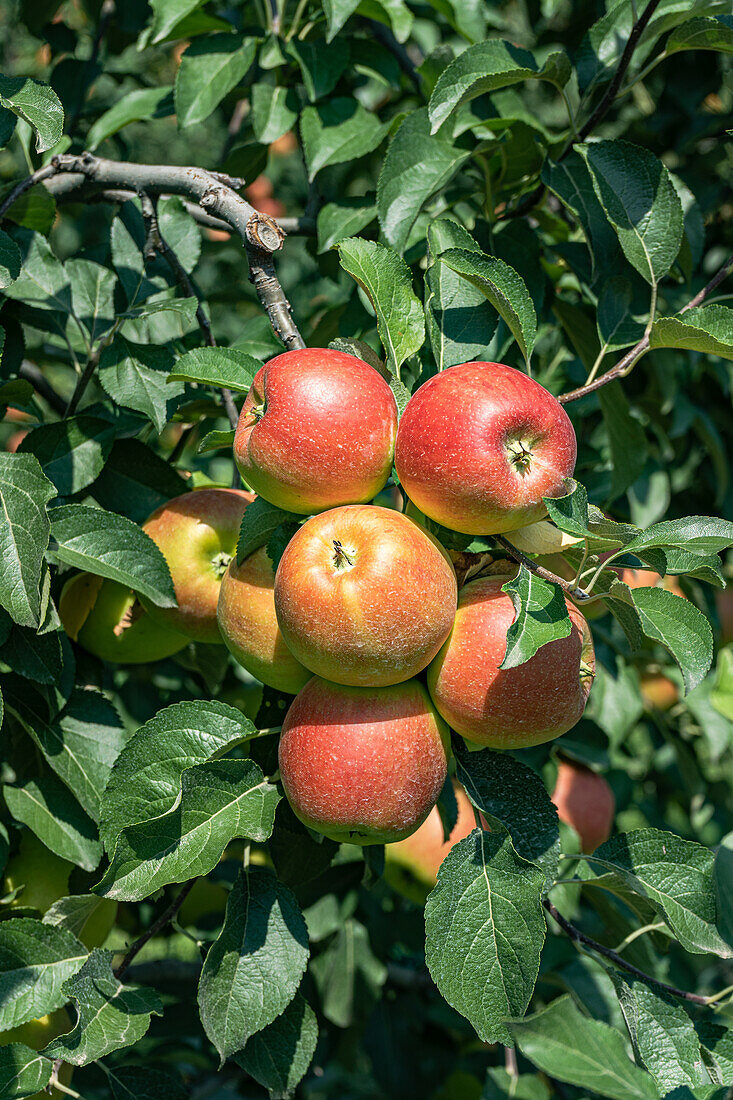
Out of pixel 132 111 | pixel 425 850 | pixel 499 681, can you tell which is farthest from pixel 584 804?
pixel 132 111

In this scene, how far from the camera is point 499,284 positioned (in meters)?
0.88

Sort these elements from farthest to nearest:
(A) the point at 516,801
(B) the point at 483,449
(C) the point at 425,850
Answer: (C) the point at 425,850 → (A) the point at 516,801 → (B) the point at 483,449

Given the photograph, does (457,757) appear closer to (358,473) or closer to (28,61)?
(358,473)

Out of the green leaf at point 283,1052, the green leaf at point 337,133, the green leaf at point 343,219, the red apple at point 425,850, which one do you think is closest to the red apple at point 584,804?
the red apple at point 425,850

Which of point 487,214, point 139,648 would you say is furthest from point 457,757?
point 487,214

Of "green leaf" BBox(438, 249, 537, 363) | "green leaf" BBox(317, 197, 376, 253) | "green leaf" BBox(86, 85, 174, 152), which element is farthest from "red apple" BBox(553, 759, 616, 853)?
"green leaf" BBox(86, 85, 174, 152)

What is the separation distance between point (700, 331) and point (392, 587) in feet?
1.36

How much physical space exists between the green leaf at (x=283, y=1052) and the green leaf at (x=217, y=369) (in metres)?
0.66

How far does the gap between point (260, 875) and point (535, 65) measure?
3.59 feet

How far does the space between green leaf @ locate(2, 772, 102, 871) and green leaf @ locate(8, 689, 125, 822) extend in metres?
0.03

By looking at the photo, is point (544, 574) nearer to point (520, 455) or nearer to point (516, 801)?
point (520, 455)

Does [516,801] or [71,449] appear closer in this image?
[516,801]

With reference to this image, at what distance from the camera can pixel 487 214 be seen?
4.09 feet

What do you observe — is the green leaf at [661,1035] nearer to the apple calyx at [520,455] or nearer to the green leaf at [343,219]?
the apple calyx at [520,455]
